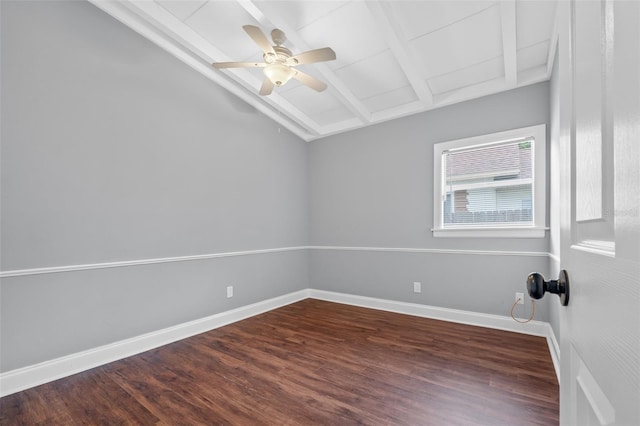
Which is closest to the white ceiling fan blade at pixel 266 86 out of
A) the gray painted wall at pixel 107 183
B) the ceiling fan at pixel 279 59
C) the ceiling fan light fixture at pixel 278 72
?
the ceiling fan at pixel 279 59

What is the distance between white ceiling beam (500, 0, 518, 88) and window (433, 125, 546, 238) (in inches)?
20.5

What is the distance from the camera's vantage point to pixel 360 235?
3930mm

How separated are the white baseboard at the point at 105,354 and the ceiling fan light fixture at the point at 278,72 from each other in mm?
2464

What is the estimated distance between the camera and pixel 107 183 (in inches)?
93.4

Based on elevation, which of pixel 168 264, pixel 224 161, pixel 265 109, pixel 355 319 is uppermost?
pixel 265 109

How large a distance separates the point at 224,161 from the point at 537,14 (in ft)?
10.3

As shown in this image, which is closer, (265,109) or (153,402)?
(153,402)

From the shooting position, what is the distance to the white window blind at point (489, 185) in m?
2.89

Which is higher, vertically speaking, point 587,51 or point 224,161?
point 224,161

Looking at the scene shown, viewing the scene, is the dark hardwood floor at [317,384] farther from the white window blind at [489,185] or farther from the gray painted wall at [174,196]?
the white window blind at [489,185]

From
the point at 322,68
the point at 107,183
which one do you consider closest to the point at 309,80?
the point at 322,68

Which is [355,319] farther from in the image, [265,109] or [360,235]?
[265,109]

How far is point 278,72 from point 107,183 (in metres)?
1.70

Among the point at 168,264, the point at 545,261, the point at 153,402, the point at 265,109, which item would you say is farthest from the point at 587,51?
the point at 265,109
